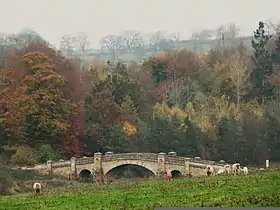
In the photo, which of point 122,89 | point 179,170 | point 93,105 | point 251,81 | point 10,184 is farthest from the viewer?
point 251,81

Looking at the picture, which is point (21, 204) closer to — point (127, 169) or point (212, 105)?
point (127, 169)

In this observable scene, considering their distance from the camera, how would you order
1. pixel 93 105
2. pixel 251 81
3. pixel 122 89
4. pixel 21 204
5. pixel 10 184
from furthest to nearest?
pixel 251 81 < pixel 122 89 < pixel 93 105 < pixel 10 184 < pixel 21 204

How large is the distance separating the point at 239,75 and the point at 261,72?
1833mm

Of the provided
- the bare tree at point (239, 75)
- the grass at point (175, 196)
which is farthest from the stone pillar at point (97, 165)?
the grass at point (175, 196)

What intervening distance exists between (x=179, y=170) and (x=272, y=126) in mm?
6572

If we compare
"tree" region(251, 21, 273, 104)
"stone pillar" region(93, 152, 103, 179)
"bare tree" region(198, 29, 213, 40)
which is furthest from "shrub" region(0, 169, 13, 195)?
"bare tree" region(198, 29, 213, 40)

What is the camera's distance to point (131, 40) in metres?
56.4

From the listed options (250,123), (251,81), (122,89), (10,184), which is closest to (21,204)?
(10,184)

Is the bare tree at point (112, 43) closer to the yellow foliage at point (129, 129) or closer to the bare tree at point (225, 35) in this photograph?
the bare tree at point (225, 35)

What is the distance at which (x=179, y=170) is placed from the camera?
101 ft

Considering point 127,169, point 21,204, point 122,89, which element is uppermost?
point 122,89

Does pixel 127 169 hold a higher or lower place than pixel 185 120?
lower

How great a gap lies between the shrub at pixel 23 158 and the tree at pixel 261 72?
1741cm

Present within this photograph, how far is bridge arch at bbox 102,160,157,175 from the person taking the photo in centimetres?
3194
